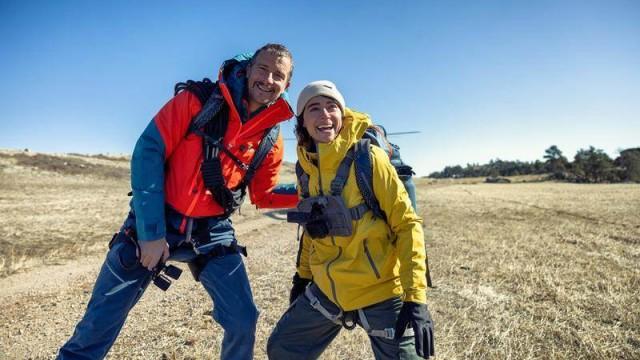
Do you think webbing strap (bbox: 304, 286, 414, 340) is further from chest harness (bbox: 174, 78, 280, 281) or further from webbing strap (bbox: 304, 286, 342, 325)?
chest harness (bbox: 174, 78, 280, 281)

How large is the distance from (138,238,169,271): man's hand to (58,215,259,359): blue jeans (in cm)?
15

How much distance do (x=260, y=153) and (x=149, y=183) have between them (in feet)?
3.60

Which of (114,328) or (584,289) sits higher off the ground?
(114,328)

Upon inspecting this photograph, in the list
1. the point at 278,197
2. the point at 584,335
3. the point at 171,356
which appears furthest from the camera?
the point at 584,335

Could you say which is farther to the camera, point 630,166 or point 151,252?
point 630,166

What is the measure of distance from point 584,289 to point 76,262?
37.2ft

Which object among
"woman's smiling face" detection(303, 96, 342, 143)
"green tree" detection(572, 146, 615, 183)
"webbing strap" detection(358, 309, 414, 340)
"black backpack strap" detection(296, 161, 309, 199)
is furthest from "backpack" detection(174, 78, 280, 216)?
"green tree" detection(572, 146, 615, 183)

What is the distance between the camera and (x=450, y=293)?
722 centimetres

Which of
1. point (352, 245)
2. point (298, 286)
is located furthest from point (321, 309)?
point (352, 245)

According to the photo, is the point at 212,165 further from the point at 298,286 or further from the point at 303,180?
the point at 298,286

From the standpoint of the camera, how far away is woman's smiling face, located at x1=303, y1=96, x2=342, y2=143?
3381 millimetres

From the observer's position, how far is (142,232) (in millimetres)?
3221

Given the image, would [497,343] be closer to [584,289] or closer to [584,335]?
[584,335]

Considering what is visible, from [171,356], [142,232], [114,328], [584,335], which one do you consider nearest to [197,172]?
[142,232]
